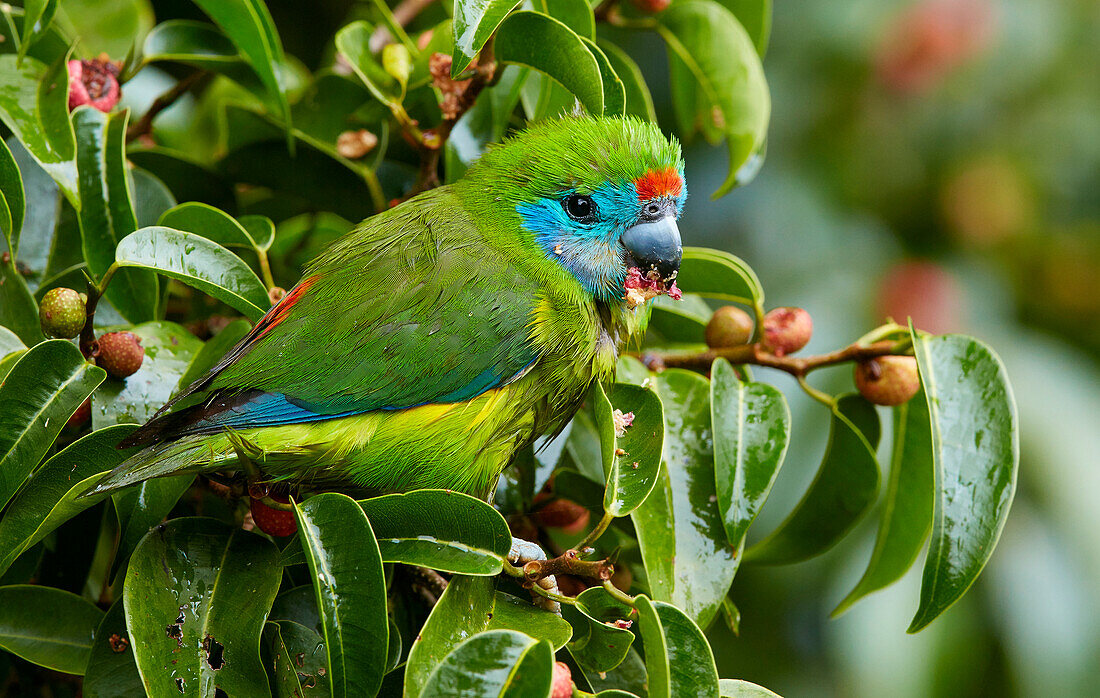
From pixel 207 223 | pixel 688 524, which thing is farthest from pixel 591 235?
pixel 207 223

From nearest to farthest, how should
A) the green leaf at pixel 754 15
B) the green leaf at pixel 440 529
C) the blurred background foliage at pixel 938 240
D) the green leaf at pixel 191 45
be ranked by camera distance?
1. the green leaf at pixel 440 529
2. the green leaf at pixel 191 45
3. the green leaf at pixel 754 15
4. the blurred background foliage at pixel 938 240

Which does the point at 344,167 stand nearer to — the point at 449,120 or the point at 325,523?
the point at 449,120

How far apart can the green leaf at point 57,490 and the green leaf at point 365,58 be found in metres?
0.77

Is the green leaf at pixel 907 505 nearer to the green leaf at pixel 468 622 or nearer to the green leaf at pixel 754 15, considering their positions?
the green leaf at pixel 468 622

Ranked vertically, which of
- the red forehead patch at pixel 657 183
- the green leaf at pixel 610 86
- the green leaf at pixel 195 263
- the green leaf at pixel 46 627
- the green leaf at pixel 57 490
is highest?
the green leaf at pixel 610 86

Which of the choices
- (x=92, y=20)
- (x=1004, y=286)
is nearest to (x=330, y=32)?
(x=92, y=20)

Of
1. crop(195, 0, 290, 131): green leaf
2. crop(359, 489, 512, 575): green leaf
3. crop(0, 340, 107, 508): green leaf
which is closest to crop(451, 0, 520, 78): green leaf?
crop(195, 0, 290, 131): green leaf

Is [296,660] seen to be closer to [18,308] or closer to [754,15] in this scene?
[18,308]

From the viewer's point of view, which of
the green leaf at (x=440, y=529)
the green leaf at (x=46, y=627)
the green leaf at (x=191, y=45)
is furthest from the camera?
the green leaf at (x=191, y=45)

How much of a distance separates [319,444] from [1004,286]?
3.06 meters

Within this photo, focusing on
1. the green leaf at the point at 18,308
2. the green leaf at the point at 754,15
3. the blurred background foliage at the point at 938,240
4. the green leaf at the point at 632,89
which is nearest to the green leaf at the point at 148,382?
the green leaf at the point at 18,308

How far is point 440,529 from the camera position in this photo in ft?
3.83

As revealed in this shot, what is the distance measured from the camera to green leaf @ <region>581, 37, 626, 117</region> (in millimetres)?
1438

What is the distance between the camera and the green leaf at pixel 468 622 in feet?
3.52
